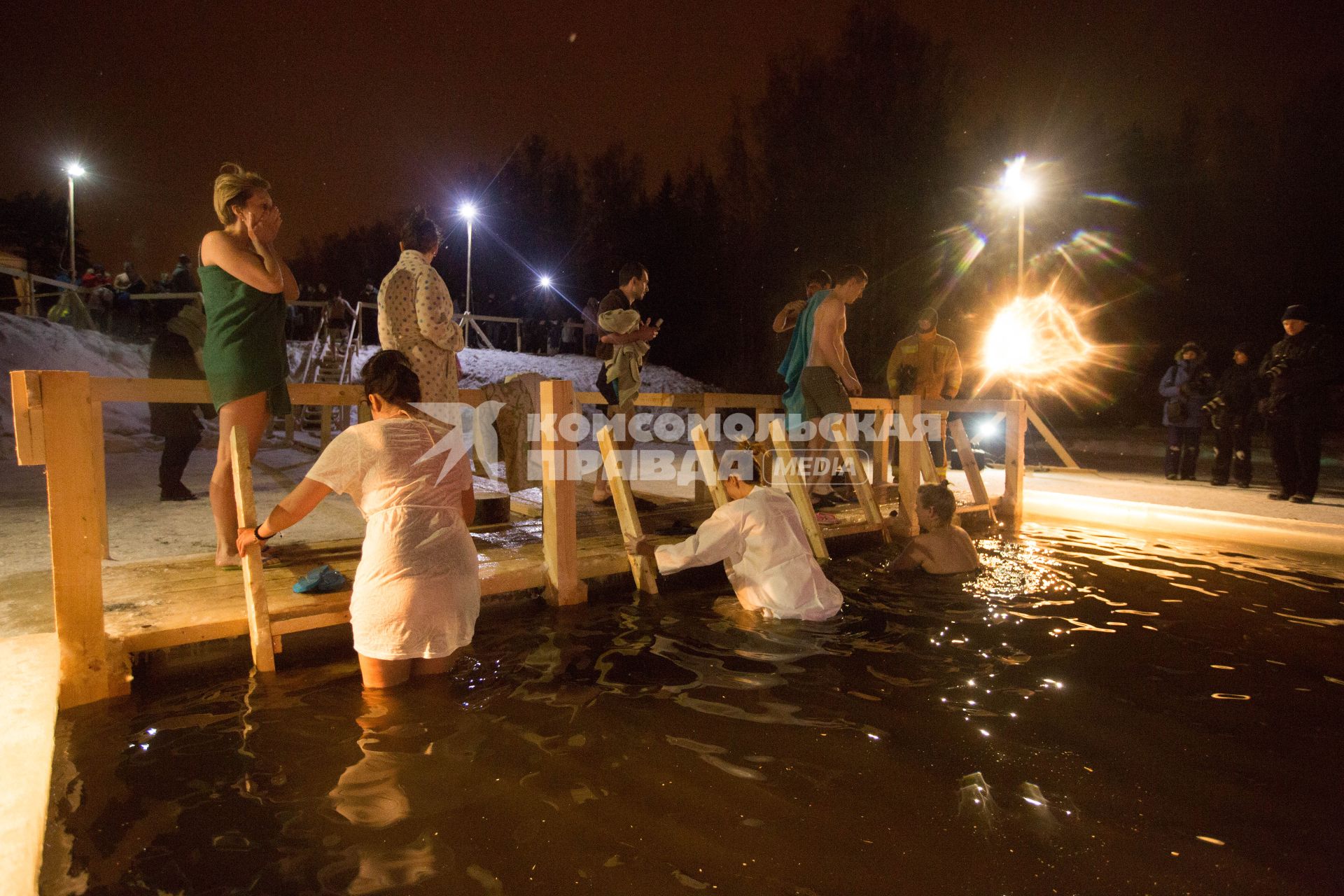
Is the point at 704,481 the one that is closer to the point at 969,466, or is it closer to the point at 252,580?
the point at 969,466

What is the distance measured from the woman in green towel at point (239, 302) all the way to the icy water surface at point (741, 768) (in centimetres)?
133

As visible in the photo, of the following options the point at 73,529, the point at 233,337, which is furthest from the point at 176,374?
the point at 73,529

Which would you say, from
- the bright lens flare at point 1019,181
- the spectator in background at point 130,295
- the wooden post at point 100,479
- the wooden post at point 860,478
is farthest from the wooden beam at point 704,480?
the spectator in background at point 130,295

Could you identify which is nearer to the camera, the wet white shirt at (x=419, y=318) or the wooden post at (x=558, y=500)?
the wet white shirt at (x=419, y=318)

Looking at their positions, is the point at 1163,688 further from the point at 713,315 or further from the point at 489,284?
the point at 489,284

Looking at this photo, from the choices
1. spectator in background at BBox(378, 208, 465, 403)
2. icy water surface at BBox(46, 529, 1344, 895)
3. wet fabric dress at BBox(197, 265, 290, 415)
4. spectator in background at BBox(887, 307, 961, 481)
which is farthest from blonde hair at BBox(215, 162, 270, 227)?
spectator in background at BBox(887, 307, 961, 481)

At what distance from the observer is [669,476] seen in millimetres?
10047

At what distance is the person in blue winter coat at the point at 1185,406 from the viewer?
11.0 m

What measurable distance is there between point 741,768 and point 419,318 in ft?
10.1

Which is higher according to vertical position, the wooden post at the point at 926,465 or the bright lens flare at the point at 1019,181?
the bright lens flare at the point at 1019,181

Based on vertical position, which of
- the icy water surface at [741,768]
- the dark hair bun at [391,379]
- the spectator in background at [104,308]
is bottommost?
the icy water surface at [741,768]

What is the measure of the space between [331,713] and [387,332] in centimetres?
222

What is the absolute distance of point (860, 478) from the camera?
22.9 ft

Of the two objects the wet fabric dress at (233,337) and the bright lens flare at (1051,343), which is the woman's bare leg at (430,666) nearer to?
the wet fabric dress at (233,337)
